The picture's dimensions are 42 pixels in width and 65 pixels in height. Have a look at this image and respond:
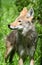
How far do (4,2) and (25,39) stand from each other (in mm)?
5182

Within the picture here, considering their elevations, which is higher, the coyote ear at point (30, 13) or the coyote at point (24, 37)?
the coyote ear at point (30, 13)

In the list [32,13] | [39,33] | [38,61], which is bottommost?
[38,61]

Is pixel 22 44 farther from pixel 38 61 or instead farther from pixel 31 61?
pixel 38 61

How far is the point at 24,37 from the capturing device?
32.8 feet

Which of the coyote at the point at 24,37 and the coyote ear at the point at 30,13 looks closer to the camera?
the coyote at the point at 24,37

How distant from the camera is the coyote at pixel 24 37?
973 cm

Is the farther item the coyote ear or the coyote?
the coyote ear

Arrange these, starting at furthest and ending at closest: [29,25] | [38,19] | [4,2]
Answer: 1. [4,2]
2. [38,19]
3. [29,25]

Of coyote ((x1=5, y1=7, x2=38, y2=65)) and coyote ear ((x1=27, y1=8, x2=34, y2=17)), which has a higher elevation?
coyote ear ((x1=27, y1=8, x2=34, y2=17))

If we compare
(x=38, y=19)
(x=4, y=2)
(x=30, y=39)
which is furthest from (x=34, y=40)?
(x=4, y=2)

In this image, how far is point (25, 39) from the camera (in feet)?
33.0

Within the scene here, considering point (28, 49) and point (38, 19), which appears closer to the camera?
point (28, 49)

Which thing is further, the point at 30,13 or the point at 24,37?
the point at 24,37

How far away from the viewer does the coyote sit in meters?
9.73
